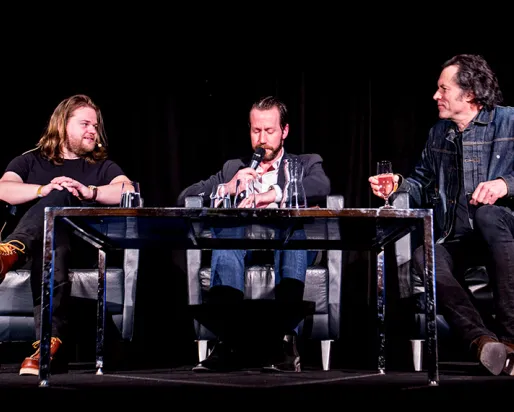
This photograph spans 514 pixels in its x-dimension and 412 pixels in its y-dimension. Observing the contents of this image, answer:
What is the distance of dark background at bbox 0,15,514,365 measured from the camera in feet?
13.1

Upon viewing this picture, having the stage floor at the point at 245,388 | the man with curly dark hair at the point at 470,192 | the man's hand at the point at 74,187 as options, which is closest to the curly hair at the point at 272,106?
the man with curly dark hair at the point at 470,192

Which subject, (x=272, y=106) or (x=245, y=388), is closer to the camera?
(x=245, y=388)

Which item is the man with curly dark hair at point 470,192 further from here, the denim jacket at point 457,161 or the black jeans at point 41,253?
the black jeans at point 41,253

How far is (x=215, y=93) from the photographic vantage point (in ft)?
13.8

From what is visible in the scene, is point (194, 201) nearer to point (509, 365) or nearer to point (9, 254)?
point (9, 254)

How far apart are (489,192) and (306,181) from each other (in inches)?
30.6

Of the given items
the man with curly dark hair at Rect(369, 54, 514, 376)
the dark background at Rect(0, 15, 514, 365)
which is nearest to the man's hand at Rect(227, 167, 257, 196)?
the man with curly dark hair at Rect(369, 54, 514, 376)

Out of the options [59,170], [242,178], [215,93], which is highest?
[215,93]

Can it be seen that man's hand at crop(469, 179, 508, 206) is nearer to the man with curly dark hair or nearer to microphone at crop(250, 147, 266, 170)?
the man with curly dark hair

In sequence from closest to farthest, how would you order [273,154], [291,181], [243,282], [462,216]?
[291,181], [243,282], [462,216], [273,154]

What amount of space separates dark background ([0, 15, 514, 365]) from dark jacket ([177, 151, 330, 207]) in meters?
0.88

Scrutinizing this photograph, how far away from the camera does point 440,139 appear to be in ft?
9.98

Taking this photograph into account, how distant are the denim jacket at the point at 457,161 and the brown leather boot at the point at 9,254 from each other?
148 cm

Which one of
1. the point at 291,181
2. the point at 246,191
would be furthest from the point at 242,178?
the point at 291,181
